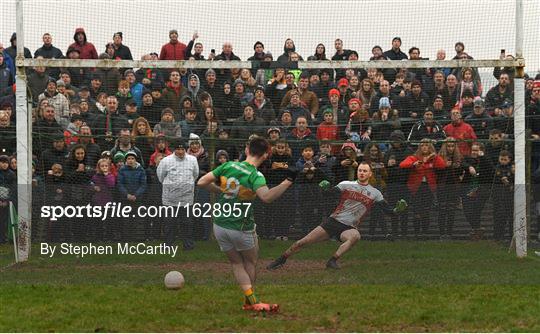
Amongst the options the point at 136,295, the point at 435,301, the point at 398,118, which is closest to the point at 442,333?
the point at 435,301

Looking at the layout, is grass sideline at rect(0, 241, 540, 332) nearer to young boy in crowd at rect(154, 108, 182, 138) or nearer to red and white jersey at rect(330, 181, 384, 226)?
red and white jersey at rect(330, 181, 384, 226)

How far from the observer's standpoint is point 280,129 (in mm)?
15969

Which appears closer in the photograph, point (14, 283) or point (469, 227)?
point (14, 283)

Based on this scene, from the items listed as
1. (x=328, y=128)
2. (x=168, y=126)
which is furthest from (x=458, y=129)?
(x=168, y=126)

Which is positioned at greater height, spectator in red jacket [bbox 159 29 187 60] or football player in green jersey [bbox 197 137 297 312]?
spectator in red jacket [bbox 159 29 187 60]

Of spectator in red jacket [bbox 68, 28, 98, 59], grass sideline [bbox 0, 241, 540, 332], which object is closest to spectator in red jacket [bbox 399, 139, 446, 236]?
grass sideline [bbox 0, 241, 540, 332]

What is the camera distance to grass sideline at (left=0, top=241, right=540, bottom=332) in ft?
32.0

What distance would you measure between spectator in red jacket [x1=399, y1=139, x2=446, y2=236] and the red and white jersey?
1.21 metres

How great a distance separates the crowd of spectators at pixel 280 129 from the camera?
15125 millimetres

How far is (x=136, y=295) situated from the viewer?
11.4 metres

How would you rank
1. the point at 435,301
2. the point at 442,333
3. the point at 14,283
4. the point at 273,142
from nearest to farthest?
1. the point at 442,333
2. the point at 435,301
3. the point at 14,283
4. the point at 273,142

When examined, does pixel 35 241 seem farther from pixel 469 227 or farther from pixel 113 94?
pixel 469 227

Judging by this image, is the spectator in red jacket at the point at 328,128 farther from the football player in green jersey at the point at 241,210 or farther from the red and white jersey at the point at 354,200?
the football player in green jersey at the point at 241,210

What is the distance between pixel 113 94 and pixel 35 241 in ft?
9.90
